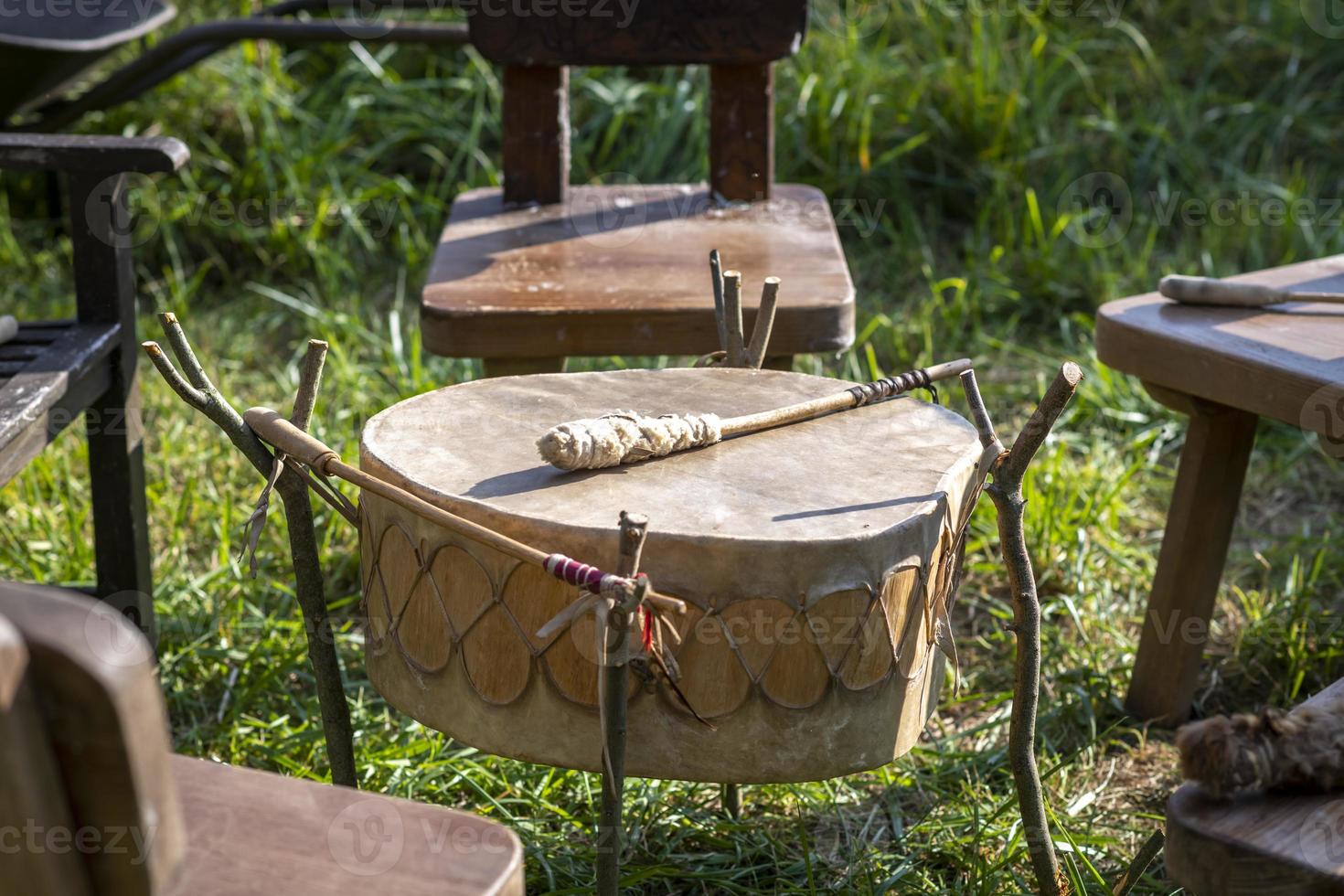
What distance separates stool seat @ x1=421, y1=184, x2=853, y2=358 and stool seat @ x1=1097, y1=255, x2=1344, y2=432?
18.2 inches

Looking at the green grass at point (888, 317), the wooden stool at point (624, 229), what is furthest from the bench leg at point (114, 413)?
the wooden stool at point (624, 229)

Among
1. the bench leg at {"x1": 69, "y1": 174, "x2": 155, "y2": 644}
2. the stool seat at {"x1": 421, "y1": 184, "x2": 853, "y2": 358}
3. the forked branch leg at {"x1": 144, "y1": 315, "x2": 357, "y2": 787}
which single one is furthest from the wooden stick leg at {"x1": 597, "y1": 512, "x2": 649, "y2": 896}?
the bench leg at {"x1": 69, "y1": 174, "x2": 155, "y2": 644}

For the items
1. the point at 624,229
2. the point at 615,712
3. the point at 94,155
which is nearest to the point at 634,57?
the point at 624,229

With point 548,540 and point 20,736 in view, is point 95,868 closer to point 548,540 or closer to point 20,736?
point 20,736

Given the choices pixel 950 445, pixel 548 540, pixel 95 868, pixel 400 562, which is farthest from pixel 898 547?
pixel 95 868

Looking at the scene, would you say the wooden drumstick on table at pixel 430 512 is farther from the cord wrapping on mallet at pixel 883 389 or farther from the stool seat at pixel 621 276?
the stool seat at pixel 621 276

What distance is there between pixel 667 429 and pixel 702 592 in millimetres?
236

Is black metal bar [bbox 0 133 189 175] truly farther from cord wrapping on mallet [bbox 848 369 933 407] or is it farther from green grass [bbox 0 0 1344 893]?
cord wrapping on mallet [bbox 848 369 933 407]

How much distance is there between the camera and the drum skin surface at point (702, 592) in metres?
1.42

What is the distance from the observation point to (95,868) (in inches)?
34.8

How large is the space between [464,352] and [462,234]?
0.50m

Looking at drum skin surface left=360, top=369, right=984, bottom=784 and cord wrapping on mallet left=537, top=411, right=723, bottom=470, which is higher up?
cord wrapping on mallet left=537, top=411, right=723, bottom=470

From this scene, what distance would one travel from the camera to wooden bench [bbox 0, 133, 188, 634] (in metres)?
2.31

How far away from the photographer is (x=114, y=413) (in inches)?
100
